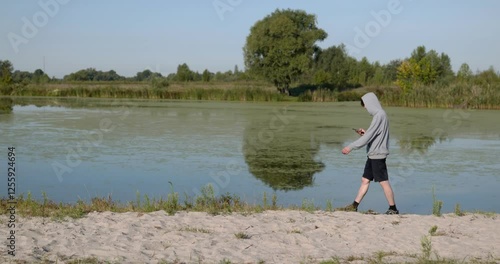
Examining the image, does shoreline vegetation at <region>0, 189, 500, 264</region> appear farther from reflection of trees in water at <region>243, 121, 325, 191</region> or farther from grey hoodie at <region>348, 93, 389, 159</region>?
reflection of trees in water at <region>243, 121, 325, 191</region>

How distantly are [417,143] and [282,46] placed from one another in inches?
1395

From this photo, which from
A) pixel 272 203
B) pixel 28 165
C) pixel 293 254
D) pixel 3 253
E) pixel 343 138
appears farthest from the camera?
pixel 343 138

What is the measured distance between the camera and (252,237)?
570cm

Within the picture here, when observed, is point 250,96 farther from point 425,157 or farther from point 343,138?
point 425,157

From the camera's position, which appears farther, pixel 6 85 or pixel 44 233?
pixel 6 85

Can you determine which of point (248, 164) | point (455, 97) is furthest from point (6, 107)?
point (455, 97)

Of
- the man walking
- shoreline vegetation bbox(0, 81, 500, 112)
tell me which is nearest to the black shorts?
the man walking

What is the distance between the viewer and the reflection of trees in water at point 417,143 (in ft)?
45.8

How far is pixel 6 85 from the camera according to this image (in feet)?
162

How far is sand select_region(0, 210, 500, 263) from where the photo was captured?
5.02 m

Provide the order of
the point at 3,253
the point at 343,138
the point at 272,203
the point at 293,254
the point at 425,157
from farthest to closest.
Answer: the point at 343,138, the point at 425,157, the point at 272,203, the point at 293,254, the point at 3,253

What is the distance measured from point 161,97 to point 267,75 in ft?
33.1

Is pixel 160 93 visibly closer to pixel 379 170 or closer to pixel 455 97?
pixel 455 97

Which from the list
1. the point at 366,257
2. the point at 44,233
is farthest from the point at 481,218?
the point at 44,233
